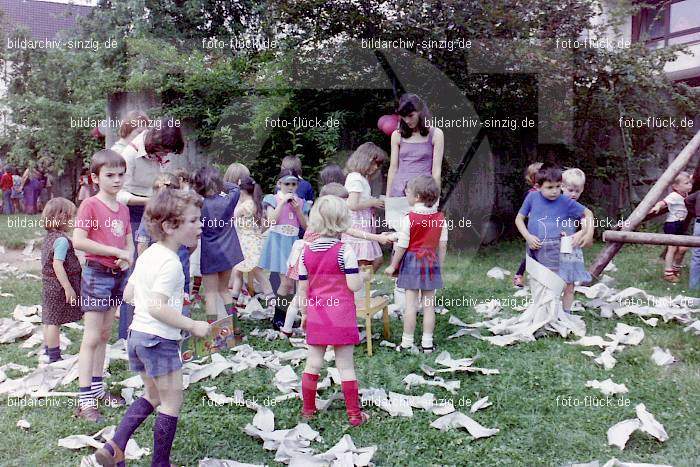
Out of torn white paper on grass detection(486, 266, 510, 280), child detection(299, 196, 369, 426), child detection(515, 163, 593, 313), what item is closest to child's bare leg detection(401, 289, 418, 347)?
child detection(515, 163, 593, 313)

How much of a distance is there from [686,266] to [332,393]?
6.66 meters

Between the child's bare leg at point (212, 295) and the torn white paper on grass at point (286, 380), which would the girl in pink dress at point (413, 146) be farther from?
the torn white paper on grass at point (286, 380)

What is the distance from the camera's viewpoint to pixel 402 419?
13.1 ft

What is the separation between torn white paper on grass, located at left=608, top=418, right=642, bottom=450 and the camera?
3.58m

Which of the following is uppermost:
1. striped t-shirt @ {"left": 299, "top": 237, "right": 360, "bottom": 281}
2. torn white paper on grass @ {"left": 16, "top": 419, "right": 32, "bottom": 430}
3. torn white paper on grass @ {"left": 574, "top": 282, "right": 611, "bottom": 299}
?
striped t-shirt @ {"left": 299, "top": 237, "right": 360, "bottom": 281}

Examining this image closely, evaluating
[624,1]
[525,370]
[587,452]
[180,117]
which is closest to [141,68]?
[180,117]

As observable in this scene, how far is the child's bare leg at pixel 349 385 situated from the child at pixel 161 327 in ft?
3.54

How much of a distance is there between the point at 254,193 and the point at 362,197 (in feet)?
5.56

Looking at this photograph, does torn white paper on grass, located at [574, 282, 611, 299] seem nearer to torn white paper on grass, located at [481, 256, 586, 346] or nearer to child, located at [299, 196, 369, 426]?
torn white paper on grass, located at [481, 256, 586, 346]

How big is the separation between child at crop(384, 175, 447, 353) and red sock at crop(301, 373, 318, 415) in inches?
55.6

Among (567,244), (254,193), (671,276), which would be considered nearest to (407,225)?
(567,244)

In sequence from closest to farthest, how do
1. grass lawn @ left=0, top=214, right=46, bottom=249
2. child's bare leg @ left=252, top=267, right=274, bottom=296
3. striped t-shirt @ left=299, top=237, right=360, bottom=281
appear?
striped t-shirt @ left=299, top=237, right=360, bottom=281, child's bare leg @ left=252, top=267, right=274, bottom=296, grass lawn @ left=0, top=214, right=46, bottom=249

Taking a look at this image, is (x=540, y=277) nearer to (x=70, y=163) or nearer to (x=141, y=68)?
(x=141, y=68)

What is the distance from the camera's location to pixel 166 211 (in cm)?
320
